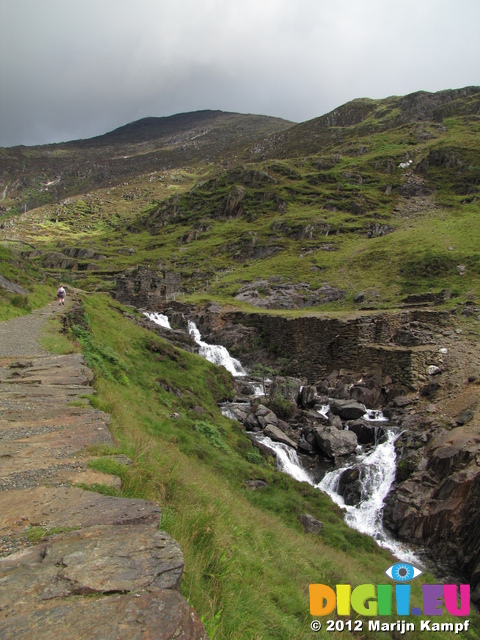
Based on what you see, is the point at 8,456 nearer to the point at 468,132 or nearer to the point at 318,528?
the point at 318,528

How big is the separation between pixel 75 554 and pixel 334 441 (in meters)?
16.0

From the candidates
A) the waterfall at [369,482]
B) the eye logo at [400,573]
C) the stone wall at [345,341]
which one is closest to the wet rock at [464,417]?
the waterfall at [369,482]

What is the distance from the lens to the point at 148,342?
20.2 meters

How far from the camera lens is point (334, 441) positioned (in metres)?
17.3

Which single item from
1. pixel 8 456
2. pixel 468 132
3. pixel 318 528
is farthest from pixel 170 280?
pixel 468 132

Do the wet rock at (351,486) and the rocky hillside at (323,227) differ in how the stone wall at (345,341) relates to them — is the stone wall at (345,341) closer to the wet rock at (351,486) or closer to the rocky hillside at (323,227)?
the rocky hillside at (323,227)

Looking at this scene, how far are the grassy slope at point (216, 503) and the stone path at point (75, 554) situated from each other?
0.60 meters

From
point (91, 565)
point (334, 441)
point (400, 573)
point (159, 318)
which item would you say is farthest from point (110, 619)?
point (159, 318)

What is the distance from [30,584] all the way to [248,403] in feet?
61.4

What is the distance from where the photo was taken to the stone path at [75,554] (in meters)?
2.33

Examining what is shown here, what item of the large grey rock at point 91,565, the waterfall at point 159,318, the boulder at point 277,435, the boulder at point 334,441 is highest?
the large grey rock at point 91,565

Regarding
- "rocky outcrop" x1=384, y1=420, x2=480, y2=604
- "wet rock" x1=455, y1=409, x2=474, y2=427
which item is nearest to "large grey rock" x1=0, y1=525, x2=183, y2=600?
"rocky outcrop" x1=384, y1=420, x2=480, y2=604

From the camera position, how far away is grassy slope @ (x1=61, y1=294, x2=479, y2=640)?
4281mm

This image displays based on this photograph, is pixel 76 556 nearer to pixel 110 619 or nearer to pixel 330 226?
pixel 110 619
